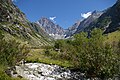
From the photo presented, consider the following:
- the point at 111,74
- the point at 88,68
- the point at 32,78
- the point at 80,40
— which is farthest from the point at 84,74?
the point at 80,40

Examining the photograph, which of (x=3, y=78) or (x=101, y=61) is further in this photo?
(x=101, y=61)

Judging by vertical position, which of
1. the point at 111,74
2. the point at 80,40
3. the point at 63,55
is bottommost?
the point at 111,74

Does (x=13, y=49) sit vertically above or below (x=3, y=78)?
above

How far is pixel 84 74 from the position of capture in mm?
31844

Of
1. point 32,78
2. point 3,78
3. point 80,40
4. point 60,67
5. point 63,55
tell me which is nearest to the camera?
point 3,78

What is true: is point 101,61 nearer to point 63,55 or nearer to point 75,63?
point 75,63

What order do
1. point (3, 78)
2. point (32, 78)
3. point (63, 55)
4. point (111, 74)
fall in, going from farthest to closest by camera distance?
point (63, 55)
point (111, 74)
point (32, 78)
point (3, 78)

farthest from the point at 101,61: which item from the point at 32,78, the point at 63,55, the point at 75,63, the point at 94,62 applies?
the point at 63,55

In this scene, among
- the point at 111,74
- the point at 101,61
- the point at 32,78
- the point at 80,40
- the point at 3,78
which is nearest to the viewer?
the point at 3,78

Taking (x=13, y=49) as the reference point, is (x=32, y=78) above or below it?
below

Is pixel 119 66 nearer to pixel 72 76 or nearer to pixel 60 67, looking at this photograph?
pixel 72 76

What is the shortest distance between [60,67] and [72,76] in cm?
592

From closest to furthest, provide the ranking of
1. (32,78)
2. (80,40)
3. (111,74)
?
(32,78) → (111,74) → (80,40)

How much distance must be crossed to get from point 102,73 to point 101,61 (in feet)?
7.10
